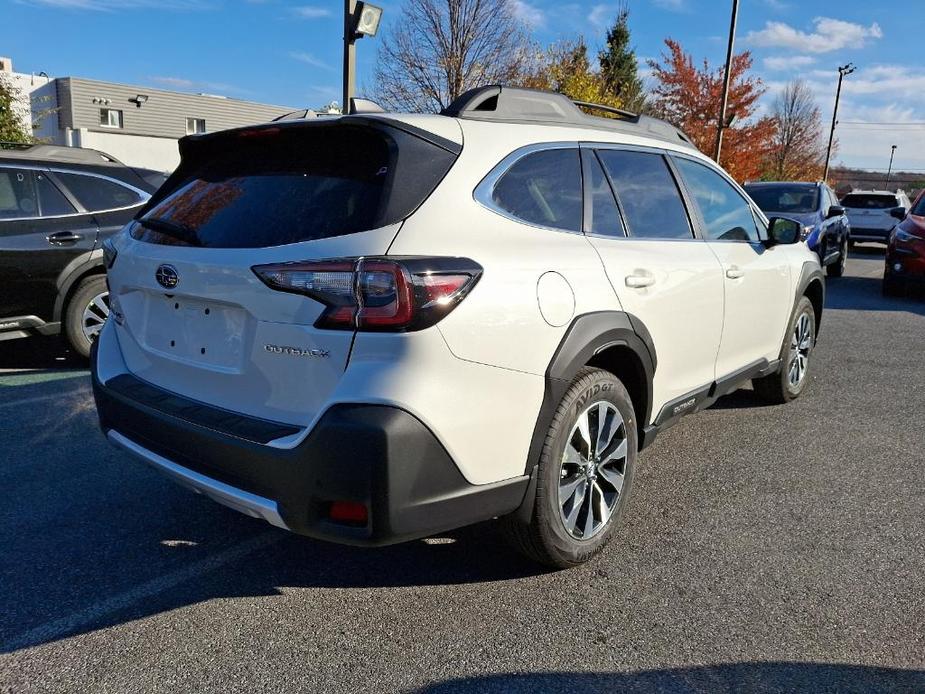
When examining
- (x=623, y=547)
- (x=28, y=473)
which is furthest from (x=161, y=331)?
(x=623, y=547)

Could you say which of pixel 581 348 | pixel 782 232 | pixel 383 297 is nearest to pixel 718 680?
pixel 581 348

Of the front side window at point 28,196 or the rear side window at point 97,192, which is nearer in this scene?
the front side window at point 28,196

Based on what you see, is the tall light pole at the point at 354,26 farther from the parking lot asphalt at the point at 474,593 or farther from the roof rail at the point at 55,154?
the parking lot asphalt at the point at 474,593

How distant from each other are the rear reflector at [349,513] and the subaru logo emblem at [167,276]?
3.34ft

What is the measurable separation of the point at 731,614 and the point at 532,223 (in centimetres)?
161

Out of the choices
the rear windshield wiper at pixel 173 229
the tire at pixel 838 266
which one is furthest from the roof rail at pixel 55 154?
the tire at pixel 838 266

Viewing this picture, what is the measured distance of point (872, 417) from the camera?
5316 mm

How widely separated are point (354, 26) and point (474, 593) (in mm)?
6605

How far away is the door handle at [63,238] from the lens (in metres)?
6.11

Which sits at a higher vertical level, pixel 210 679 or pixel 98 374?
pixel 98 374

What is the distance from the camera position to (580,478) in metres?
3.02

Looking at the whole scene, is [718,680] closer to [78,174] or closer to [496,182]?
[496,182]

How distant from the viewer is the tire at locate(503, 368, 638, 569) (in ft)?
9.12

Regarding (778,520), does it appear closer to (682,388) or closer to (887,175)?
(682,388)
